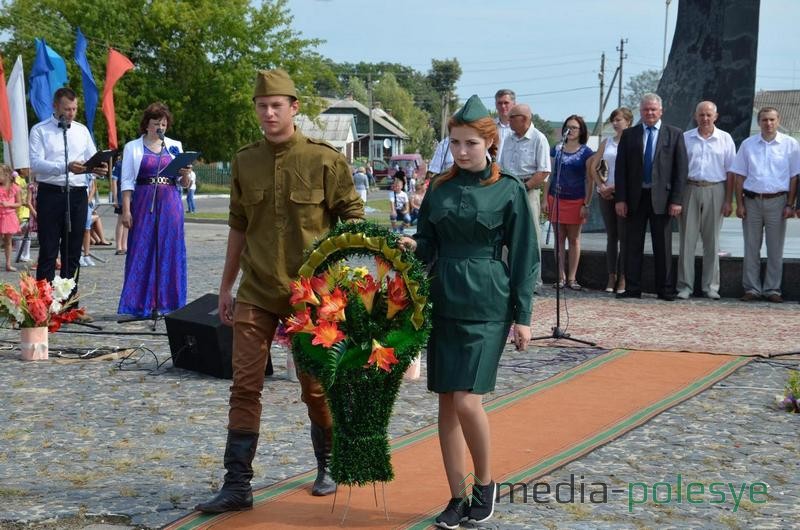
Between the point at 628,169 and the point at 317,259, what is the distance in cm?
926

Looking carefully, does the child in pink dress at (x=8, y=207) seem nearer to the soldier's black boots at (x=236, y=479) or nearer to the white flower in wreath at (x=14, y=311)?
the white flower in wreath at (x=14, y=311)

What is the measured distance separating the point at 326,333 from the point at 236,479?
908 millimetres

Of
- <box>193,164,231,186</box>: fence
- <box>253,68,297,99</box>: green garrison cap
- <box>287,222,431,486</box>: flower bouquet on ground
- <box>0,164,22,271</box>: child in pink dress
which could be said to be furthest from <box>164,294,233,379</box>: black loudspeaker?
<box>193,164,231,186</box>: fence

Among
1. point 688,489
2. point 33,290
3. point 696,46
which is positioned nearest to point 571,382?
point 688,489

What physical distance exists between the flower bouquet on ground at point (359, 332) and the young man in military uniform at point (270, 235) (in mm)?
420

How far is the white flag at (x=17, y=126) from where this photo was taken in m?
18.1

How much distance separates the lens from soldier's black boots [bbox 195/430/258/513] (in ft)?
17.4

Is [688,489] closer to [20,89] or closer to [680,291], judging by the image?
[680,291]

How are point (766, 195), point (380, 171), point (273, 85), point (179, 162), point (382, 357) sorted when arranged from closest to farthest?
point (382, 357), point (273, 85), point (179, 162), point (766, 195), point (380, 171)

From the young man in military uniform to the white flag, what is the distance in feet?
43.1

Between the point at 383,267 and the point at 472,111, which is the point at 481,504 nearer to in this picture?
the point at 383,267

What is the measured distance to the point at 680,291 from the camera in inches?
561

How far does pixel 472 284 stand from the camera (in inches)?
200

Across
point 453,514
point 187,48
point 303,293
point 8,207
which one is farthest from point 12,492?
point 187,48
